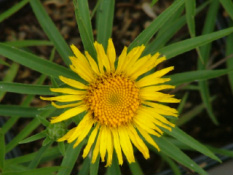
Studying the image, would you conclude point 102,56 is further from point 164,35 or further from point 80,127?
point 164,35

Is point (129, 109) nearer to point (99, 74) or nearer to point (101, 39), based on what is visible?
point (99, 74)

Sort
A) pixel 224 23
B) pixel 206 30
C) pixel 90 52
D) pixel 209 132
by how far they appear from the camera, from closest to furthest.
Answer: pixel 90 52 → pixel 206 30 → pixel 224 23 → pixel 209 132

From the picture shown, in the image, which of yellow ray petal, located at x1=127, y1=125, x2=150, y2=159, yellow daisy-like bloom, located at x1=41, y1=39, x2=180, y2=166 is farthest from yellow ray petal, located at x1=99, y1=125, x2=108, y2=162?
yellow ray petal, located at x1=127, y1=125, x2=150, y2=159

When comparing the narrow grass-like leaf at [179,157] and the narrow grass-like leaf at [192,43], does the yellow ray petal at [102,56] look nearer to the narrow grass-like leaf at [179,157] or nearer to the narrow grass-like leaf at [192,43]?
the narrow grass-like leaf at [192,43]

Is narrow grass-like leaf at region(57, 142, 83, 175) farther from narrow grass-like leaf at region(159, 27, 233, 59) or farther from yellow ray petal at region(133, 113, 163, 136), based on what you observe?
narrow grass-like leaf at region(159, 27, 233, 59)

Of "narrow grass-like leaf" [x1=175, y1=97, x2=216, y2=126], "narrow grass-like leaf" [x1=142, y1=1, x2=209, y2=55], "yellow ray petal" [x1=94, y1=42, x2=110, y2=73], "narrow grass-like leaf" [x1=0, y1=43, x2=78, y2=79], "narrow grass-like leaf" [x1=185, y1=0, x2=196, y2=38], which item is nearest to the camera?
"yellow ray petal" [x1=94, y1=42, x2=110, y2=73]

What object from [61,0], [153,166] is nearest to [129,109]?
[153,166]
